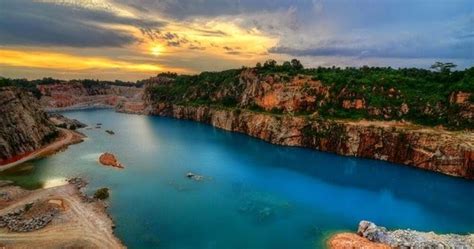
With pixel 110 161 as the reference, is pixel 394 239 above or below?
above

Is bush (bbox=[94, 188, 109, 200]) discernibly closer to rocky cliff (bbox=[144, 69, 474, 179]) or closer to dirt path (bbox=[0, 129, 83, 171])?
dirt path (bbox=[0, 129, 83, 171])

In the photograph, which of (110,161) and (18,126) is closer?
(110,161)

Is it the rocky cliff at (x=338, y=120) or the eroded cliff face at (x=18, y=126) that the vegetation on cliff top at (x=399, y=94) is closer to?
the rocky cliff at (x=338, y=120)

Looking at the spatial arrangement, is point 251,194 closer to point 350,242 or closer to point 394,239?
point 350,242

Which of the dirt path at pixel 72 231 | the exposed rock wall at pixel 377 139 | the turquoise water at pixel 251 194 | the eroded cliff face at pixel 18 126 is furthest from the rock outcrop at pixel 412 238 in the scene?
the eroded cliff face at pixel 18 126

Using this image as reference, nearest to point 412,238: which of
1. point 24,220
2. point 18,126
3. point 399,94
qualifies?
point 24,220

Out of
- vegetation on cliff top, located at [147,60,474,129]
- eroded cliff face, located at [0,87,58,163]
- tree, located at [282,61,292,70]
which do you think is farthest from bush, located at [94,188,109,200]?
tree, located at [282,61,292,70]

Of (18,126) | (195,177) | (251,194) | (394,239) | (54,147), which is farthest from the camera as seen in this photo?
(54,147)
